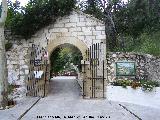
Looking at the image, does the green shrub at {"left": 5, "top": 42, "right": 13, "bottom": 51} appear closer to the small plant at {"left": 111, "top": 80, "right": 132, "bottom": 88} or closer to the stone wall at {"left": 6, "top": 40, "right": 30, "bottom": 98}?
the stone wall at {"left": 6, "top": 40, "right": 30, "bottom": 98}

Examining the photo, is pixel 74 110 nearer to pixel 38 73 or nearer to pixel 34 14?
pixel 38 73

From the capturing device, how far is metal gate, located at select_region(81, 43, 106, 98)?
15047 millimetres

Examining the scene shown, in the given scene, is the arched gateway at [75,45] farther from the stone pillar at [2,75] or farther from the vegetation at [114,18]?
the stone pillar at [2,75]

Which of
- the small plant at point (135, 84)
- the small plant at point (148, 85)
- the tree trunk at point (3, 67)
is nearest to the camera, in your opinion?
the tree trunk at point (3, 67)

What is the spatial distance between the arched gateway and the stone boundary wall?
372 millimetres

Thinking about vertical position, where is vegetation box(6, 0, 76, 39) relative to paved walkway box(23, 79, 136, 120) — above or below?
above

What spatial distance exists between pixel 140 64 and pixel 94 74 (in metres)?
2.16

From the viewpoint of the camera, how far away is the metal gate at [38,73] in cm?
1527

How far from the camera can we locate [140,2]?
78.3 feet

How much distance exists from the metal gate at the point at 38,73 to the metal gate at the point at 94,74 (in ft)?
5.72

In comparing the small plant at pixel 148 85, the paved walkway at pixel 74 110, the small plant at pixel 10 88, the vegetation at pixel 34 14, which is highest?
the vegetation at pixel 34 14

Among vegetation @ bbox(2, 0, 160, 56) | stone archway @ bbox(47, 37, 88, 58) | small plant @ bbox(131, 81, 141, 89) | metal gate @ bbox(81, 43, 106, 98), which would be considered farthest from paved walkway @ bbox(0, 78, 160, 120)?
vegetation @ bbox(2, 0, 160, 56)

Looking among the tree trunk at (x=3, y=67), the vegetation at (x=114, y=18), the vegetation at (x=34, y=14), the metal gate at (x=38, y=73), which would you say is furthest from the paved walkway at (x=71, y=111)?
the vegetation at (x=114, y=18)

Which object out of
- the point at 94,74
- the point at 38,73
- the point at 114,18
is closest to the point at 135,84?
the point at 94,74
